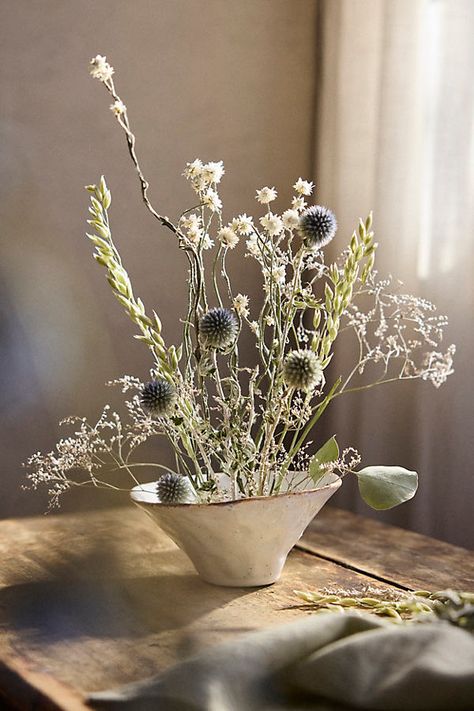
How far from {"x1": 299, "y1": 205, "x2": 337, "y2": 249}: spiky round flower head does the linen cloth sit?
508 millimetres

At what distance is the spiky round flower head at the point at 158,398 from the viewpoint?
125cm

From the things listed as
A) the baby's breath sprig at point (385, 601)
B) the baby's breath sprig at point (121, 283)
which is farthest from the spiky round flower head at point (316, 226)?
the baby's breath sprig at point (385, 601)

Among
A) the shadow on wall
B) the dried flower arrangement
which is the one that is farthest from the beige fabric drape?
the dried flower arrangement

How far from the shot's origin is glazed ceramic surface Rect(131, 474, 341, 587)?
1.25m

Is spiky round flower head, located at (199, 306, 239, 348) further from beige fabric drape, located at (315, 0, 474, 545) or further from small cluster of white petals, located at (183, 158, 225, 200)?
beige fabric drape, located at (315, 0, 474, 545)

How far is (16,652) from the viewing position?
1127mm

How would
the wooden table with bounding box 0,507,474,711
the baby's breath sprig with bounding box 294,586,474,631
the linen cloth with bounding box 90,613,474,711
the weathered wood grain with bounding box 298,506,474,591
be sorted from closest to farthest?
the linen cloth with bounding box 90,613,474,711
the wooden table with bounding box 0,507,474,711
the baby's breath sprig with bounding box 294,586,474,631
the weathered wood grain with bounding box 298,506,474,591

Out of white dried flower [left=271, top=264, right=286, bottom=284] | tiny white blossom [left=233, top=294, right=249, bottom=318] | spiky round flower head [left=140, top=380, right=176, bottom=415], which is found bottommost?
spiky round flower head [left=140, top=380, right=176, bottom=415]

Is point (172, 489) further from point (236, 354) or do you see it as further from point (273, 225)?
point (273, 225)

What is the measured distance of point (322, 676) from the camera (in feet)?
3.06

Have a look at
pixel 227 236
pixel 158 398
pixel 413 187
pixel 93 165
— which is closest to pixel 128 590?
pixel 158 398

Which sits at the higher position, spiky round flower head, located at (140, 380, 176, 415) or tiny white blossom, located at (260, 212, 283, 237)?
tiny white blossom, located at (260, 212, 283, 237)

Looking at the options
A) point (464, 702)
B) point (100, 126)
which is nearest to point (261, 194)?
point (464, 702)

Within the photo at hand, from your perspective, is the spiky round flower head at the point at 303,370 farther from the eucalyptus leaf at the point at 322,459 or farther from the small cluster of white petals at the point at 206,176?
the small cluster of white petals at the point at 206,176
